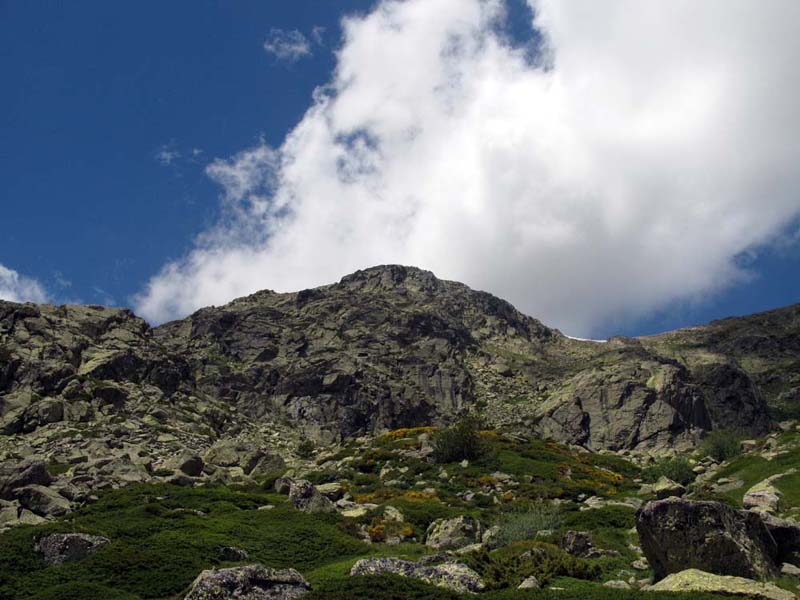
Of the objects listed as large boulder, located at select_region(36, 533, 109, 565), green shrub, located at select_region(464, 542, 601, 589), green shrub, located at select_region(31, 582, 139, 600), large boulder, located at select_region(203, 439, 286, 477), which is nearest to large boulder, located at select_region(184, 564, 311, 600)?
green shrub, located at select_region(31, 582, 139, 600)

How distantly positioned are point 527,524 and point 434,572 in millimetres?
12647

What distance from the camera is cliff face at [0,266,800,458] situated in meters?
80.5

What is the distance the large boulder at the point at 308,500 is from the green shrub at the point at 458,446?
22.6 meters

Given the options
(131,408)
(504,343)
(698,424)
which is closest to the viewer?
(131,408)

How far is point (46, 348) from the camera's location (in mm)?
87938

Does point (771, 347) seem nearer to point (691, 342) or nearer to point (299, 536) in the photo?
point (691, 342)

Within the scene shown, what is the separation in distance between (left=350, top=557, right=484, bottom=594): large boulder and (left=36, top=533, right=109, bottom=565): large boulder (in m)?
Answer: 12.0

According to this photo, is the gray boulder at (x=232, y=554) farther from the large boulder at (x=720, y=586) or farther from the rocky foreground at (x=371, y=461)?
the large boulder at (x=720, y=586)

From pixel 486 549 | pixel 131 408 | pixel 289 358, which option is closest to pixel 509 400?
pixel 289 358

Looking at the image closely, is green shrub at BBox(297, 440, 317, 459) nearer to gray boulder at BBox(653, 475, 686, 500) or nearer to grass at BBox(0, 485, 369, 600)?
grass at BBox(0, 485, 369, 600)

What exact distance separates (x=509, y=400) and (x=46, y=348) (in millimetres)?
80294

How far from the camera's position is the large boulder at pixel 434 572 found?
20.1m

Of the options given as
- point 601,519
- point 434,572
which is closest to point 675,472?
point 601,519

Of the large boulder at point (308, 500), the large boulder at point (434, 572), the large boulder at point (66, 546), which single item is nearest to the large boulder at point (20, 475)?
the large boulder at point (66, 546)
